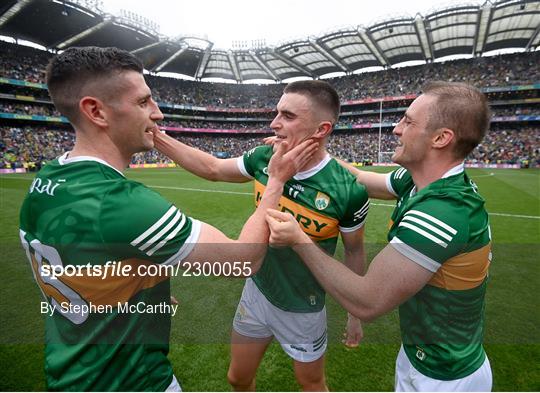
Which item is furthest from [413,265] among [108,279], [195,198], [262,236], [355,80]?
[355,80]

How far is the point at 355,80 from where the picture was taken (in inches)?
2206

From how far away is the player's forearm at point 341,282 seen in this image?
5.24 feet

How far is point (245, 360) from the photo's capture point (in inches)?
105

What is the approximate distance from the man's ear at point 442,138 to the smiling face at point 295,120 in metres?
0.99

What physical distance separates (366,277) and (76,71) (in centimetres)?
201

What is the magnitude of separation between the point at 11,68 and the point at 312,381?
52.9 metres

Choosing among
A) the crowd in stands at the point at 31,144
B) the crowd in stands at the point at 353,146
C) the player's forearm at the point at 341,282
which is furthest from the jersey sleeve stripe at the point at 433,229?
the crowd in stands at the point at 31,144

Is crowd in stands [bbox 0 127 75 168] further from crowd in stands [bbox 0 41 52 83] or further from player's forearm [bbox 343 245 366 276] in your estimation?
player's forearm [bbox 343 245 366 276]

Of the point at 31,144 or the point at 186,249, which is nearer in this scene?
the point at 186,249

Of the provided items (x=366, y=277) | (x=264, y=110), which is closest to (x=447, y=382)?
(x=366, y=277)

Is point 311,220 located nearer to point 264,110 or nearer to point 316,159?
point 316,159

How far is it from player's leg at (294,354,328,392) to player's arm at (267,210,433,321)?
124 centimetres

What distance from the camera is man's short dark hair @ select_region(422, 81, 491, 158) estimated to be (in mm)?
1825

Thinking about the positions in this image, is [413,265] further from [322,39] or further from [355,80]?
[355,80]
